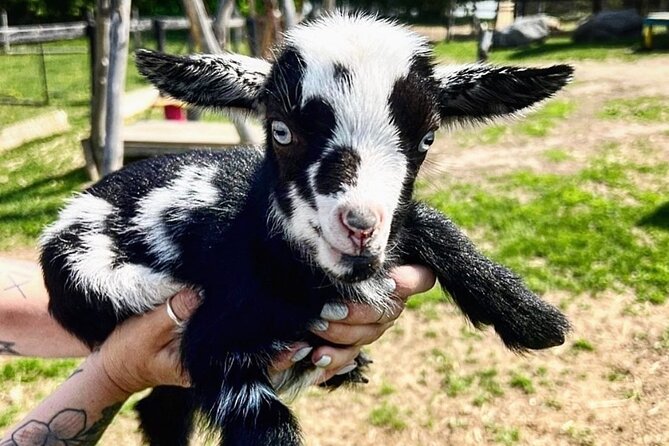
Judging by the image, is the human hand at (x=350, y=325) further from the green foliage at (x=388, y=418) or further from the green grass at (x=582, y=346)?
the green grass at (x=582, y=346)

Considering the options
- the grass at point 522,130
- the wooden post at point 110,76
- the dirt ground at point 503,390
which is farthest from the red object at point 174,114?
the dirt ground at point 503,390

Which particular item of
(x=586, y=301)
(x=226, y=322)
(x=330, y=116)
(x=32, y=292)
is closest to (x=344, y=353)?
(x=226, y=322)

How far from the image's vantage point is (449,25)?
69.7 ft

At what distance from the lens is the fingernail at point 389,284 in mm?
1903

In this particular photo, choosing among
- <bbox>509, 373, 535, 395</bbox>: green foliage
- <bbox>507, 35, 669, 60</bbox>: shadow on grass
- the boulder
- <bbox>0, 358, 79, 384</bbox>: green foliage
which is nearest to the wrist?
<bbox>0, 358, 79, 384</bbox>: green foliage

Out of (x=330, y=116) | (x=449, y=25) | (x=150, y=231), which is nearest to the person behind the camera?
(x=330, y=116)

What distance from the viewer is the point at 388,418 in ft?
10.8

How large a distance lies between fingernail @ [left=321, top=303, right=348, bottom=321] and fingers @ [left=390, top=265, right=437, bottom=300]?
7.0 inches

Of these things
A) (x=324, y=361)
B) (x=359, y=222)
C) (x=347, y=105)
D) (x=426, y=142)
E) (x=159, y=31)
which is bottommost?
(x=324, y=361)

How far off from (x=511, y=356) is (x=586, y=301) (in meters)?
0.79

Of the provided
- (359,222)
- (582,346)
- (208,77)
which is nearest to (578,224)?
(582,346)

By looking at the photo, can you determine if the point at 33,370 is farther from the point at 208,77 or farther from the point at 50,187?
the point at 50,187

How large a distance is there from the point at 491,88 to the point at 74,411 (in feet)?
5.12

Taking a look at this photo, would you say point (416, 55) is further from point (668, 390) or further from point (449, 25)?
point (449, 25)
